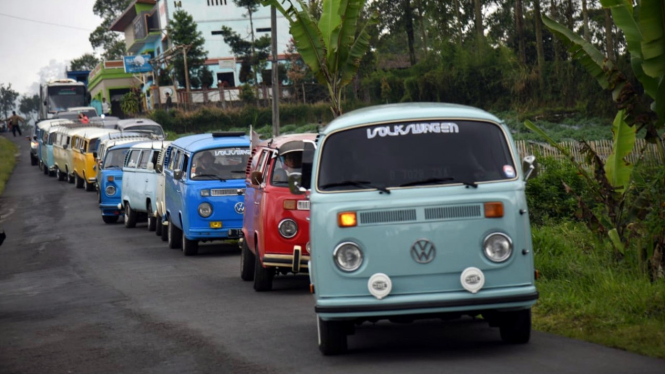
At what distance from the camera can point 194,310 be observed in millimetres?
11742

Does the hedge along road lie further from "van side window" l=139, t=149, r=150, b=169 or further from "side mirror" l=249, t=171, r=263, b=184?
"van side window" l=139, t=149, r=150, b=169

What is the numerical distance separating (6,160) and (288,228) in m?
47.0

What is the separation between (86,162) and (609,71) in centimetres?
2857

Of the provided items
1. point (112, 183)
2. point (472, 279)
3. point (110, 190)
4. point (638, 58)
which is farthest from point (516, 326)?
point (112, 183)

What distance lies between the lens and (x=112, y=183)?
Answer: 1075 inches

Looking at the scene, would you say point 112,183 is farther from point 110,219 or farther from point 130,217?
point 130,217

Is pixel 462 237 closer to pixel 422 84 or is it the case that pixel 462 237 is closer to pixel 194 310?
pixel 194 310

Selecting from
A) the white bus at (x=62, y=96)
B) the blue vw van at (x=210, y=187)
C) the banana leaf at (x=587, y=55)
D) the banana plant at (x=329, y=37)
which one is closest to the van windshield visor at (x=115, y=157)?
the banana plant at (x=329, y=37)

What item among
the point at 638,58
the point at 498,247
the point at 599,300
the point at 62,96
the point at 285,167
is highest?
the point at 62,96

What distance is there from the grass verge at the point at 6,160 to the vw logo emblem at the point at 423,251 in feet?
113

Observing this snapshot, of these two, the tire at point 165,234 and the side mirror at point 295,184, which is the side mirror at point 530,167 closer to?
the side mirror at point 295,184

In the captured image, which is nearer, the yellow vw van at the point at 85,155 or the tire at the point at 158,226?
the tire at the point at 158,226

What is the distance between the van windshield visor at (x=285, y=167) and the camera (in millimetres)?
13000

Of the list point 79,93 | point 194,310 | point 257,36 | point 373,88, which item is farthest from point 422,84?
point 194,310
